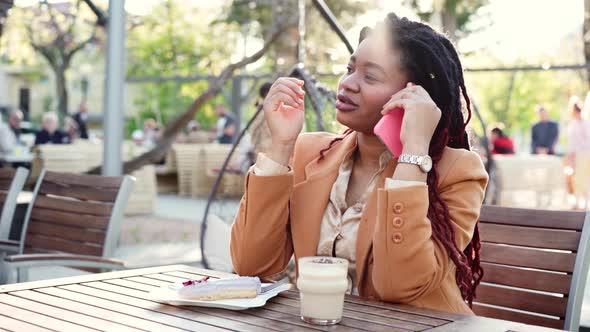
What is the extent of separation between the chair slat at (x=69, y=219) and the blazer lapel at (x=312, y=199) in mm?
1337

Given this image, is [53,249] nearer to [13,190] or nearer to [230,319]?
[13,190]

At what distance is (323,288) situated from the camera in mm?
1729

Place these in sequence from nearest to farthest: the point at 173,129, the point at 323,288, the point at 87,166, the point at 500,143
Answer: the point at 323,288 → the point at 173,129 → the point at 87,166 → the point at 500,143

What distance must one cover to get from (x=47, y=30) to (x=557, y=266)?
1936 cm

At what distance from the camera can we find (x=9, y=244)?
3.61 metres

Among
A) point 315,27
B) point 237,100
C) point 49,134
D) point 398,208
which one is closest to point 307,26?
point 315,27

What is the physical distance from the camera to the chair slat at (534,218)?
242cm

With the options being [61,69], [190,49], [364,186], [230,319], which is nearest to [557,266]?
[364,186]

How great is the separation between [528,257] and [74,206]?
6.40ft

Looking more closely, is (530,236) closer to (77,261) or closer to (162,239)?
(77,261)

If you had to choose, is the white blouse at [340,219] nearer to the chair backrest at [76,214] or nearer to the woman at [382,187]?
the woman at [382,187]

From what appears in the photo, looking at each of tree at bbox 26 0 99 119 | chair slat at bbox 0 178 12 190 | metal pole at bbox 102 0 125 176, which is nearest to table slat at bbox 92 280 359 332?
chair slat at bbox 0 178 12 190

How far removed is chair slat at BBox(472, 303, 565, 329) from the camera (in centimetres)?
237

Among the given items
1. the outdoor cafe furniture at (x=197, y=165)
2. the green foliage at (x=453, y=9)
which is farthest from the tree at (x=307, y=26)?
the outdoor cafe furniture at (x=197, y=165)
